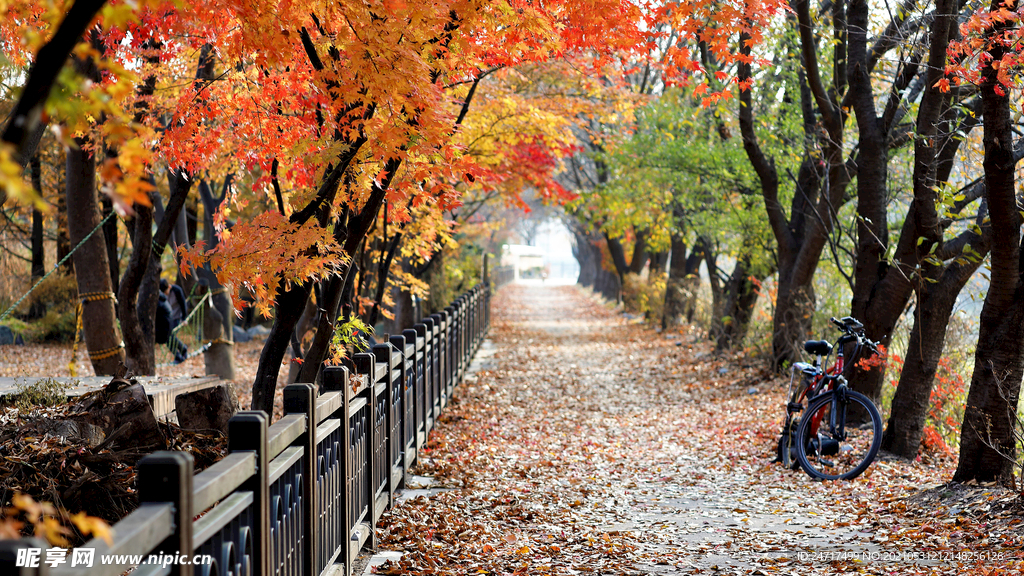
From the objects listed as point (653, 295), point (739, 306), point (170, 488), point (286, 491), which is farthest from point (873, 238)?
point (653, 295)

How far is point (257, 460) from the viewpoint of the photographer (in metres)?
2.81

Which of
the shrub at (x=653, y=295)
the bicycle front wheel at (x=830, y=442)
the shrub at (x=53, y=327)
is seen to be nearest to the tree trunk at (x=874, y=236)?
the bicycle front wheel at (x=830, y=442)

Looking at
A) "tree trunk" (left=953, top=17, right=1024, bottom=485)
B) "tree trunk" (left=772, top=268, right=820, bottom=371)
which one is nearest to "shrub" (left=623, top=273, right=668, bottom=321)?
"tree trunk" (left=772, top=268, right=820, bottom=371)

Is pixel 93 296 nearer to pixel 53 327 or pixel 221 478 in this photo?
pixel 221 478

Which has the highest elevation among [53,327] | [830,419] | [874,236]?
[874,236]

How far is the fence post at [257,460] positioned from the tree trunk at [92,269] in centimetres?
658

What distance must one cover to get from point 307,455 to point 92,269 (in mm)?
6149

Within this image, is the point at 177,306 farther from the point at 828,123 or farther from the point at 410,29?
the point at 828,123

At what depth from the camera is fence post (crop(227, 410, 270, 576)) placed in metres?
2.78

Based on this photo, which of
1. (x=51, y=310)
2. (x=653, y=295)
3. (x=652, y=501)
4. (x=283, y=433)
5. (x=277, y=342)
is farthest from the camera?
(x=653, y=295)

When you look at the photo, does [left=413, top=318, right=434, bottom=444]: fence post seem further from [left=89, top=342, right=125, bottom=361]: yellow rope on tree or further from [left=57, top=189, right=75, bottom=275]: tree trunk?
[left=57, top=189, right=75, bottom=275]: tree trunk

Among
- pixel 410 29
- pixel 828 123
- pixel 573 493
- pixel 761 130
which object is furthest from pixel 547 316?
pixel 410 29

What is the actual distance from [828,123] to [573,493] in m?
5.29

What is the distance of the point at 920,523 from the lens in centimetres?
550
